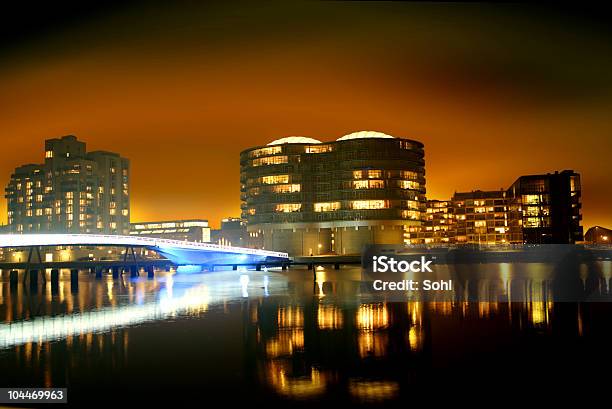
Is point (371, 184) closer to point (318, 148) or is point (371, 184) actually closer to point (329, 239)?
point (318, 148)

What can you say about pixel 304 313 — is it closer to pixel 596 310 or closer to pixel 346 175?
pixel 596 310

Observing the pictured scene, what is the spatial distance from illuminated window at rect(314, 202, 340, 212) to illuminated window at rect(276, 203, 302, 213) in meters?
4.66

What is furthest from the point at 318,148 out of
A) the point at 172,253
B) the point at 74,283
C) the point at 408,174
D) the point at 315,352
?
the point at 315,352

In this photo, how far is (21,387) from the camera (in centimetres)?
2116

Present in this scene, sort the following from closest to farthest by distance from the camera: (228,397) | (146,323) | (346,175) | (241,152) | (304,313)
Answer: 1. (228,397)
2. (146,323)
3. (304,313)
4. (346,175)
5. (241,152)

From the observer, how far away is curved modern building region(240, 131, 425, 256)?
160875mm

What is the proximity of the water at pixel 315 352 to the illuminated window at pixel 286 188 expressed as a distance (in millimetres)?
119540

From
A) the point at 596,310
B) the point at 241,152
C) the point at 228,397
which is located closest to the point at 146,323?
the point at 228,397

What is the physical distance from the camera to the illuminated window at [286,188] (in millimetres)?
165875

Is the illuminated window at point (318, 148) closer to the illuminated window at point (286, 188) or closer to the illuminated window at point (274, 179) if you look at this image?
the illuminated window at point (274, 179)

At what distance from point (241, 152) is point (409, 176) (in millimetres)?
49412

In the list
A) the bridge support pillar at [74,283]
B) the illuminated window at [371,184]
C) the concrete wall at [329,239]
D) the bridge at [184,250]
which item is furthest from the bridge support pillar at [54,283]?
the illuminated window at [371,184]

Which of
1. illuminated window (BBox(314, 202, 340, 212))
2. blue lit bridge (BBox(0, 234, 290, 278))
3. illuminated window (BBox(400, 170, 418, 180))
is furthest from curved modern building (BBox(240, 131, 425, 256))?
blue lit bridge (BBox(0, 234, 290, 278))

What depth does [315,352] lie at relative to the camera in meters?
26.3
